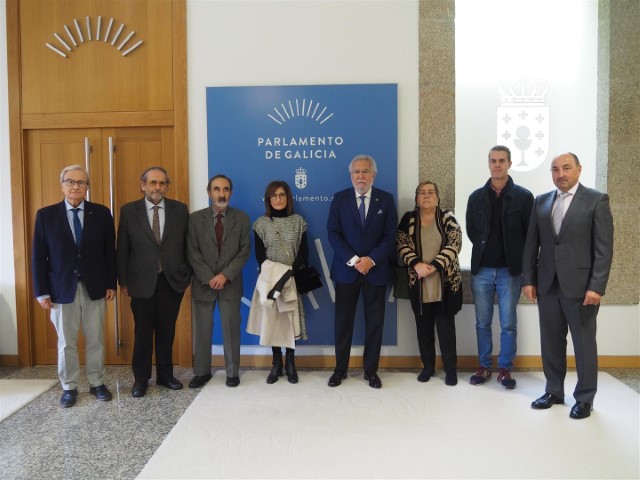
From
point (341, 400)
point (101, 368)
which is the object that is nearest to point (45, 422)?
point (101, 368)

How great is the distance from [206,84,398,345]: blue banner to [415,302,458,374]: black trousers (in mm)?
432

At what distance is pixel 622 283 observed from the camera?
13.5 feet

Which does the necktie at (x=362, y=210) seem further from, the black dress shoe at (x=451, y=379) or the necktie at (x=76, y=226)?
the necktie at (x=76, y=226)

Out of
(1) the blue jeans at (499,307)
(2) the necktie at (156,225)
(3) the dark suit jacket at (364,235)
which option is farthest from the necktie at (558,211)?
(2) the necktie at (156,225)

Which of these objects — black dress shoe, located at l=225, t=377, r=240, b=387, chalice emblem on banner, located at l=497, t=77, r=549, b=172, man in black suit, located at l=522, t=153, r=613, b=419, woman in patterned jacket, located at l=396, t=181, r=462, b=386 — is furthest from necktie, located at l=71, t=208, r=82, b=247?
chalice emblem on banner, located at l=497, t=77, r=549, b=172

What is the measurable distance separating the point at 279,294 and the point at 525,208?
6.28 ft

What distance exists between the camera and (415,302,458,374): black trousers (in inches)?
145

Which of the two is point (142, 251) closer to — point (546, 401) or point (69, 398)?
point (69, 398)

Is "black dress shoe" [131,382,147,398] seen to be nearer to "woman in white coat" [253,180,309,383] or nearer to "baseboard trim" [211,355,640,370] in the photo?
"baseboard trim" [211,355,640,370]

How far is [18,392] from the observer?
365 cm

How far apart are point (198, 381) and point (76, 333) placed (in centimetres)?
94

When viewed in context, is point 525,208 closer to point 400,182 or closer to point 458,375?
point 400,182

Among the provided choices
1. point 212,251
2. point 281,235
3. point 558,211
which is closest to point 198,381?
point 212,251

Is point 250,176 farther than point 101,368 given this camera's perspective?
Yes
